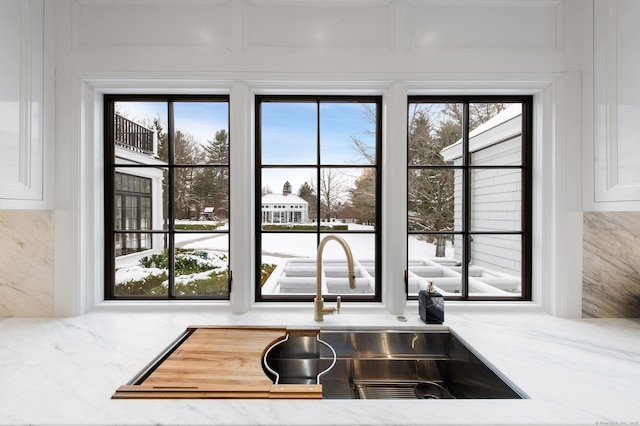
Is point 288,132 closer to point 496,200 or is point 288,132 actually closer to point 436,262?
point 436,262

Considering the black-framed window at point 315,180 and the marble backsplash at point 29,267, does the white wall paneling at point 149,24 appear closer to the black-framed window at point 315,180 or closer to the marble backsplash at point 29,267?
the black-framed window at point 315,180

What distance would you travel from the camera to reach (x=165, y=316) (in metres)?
1.51

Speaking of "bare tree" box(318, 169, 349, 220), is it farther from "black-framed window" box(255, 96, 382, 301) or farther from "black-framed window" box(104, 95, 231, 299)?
"black-framed window" box(104, 95, 231, 299)

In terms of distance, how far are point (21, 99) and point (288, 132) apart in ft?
3.80

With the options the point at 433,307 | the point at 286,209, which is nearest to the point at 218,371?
the point at 286,209

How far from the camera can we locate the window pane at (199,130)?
1669 millimetres

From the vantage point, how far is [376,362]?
4.51ft

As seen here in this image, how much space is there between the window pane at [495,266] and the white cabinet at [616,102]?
1.51 ft

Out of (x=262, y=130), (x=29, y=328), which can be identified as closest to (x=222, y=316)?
(x=29, y=328)

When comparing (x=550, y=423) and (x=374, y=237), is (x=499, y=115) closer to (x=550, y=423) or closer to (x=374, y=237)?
(x=374, y=237)

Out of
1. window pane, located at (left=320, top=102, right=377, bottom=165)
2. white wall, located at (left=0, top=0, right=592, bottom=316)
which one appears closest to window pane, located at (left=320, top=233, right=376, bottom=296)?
window pane, located at (left=320, top=102, right=377, bottom=165)

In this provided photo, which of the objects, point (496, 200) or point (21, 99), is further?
point (496, 200)

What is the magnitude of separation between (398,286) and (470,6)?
145 centimetres

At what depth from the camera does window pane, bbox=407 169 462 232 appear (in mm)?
1690
